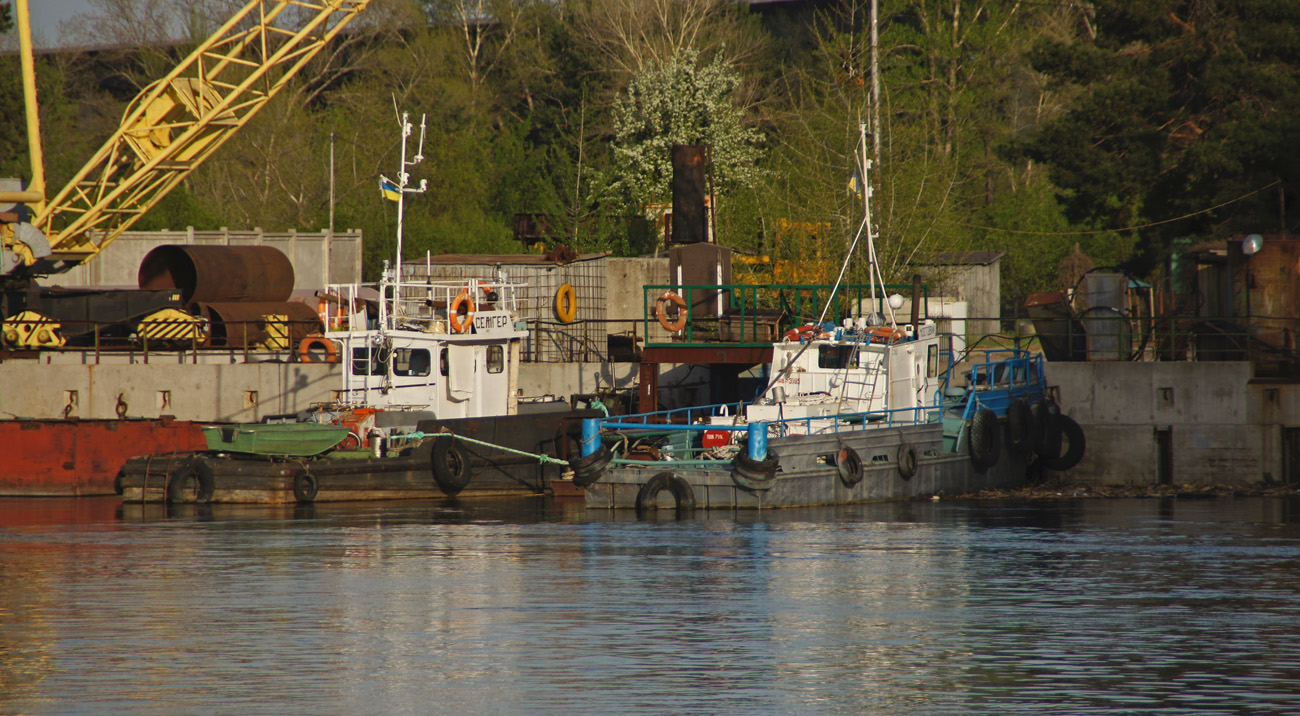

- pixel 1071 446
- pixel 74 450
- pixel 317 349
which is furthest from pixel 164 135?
pixel 1071 446

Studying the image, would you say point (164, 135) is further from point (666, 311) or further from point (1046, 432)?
point (1046, 432)

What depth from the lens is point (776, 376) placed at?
2550 cm

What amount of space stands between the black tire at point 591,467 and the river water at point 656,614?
2.74ft

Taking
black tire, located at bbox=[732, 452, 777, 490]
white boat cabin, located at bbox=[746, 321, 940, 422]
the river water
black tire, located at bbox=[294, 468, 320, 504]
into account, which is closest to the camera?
the river water

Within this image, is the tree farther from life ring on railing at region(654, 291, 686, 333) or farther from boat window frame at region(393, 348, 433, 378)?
boat window frame at region(393, 348, 433, 378)

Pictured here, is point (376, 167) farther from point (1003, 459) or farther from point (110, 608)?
point (110, 608)

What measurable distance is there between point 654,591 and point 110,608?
222 inches

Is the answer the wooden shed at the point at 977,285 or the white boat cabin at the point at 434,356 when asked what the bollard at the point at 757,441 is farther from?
the wooden shed at the point at 977,285

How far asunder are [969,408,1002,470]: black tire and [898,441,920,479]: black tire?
1.57m

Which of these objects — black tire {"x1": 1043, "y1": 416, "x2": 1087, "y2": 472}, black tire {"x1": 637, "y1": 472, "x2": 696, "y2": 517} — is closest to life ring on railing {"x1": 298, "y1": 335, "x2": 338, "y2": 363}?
black tire {"x1": 637, "y1": 472, "x2": 696, "y2": 517}

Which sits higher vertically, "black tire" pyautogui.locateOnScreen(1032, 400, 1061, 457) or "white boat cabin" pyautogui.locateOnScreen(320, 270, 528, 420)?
"white boat cabin" pyautogui.locateOnScreen(320, 270, 528, 420)

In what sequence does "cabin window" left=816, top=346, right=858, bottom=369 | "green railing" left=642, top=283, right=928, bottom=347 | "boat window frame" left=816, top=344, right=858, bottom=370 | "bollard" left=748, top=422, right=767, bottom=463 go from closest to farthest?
"bollard" left=748, top=422, right=767, bottom=463 → "boat window frame" left=816, top=344, right=858, bottom=370 → "cabin window" left=816, top=346, right=858, bottom=369 → "green railing" left=642, top=283, right=928, bottom=347

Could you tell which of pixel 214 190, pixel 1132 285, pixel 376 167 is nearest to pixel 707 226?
pixel 1132 285

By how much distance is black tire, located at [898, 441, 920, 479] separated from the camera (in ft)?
81.2
